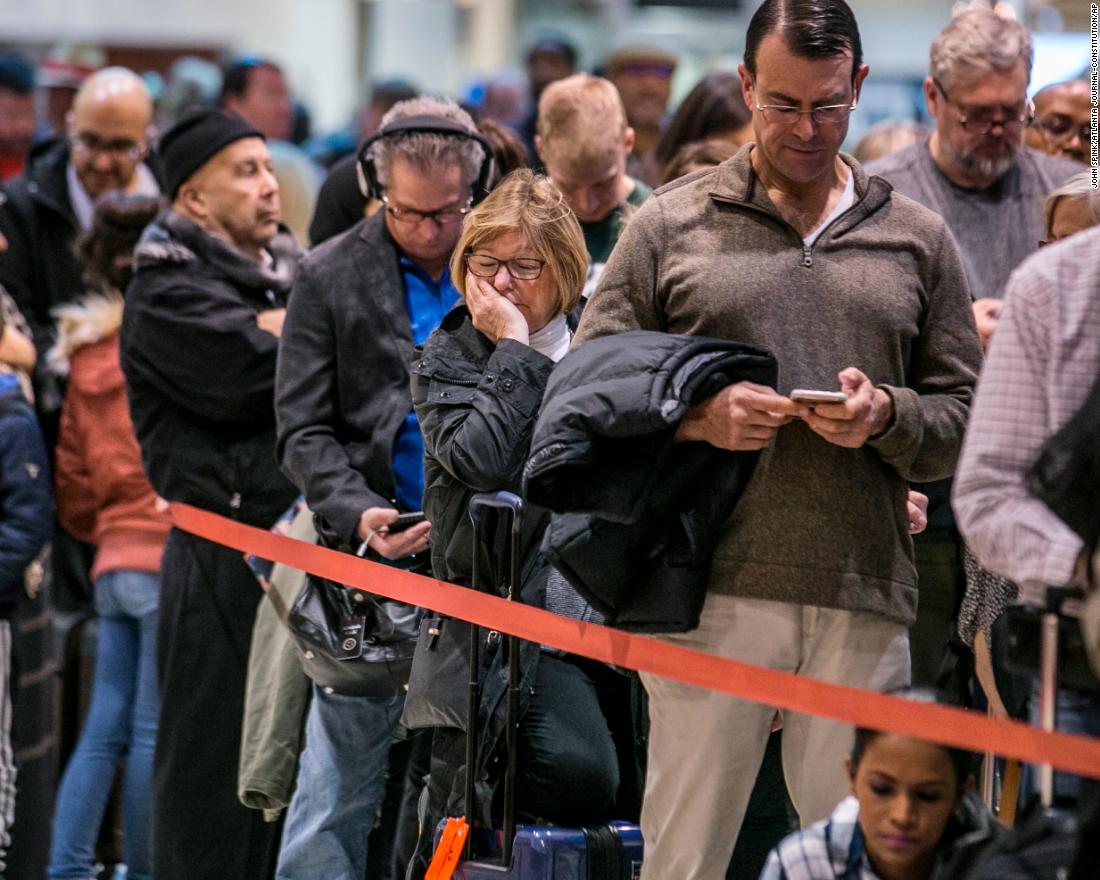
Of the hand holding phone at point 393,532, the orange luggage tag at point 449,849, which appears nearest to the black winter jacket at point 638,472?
the orange luggage tag at point 449,849

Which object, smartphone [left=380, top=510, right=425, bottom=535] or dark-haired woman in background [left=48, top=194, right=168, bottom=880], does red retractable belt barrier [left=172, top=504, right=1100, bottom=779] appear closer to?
smartphone [left=380, top=510, right=425, bottom=535]

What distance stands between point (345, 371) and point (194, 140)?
1062 mm

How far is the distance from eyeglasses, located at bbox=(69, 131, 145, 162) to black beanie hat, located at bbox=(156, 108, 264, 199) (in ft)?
5.43

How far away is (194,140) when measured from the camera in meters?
4.82

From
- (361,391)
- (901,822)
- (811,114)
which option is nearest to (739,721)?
(901,822)

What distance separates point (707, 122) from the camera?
5305mm

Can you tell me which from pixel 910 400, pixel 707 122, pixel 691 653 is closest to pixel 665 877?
pixel 691 653

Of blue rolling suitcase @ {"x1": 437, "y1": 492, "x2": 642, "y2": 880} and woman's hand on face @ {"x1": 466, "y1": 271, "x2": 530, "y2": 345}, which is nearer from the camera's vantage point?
blue rolling suitcase @ {"x1": 437, "y1": 492, "x2": 642, "y2": 880}

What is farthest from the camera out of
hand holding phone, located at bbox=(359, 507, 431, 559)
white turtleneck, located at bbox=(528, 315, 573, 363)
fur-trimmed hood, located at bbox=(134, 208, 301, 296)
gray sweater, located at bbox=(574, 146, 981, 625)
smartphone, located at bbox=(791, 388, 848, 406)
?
fur-trimmed hood, located at bbox=(134, 208, 301, 296)

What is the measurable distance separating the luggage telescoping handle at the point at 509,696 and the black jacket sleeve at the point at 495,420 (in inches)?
1.4

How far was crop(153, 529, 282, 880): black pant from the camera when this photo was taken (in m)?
4.58

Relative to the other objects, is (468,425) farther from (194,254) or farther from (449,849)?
(194,254)

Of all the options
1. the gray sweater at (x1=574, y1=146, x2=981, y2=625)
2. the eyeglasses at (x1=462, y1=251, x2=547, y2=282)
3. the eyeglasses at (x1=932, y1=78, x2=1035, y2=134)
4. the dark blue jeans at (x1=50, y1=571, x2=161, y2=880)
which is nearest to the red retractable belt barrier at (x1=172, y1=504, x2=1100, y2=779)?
the gray sweater at (x1=574, y1=146, x2=981, y2=625)

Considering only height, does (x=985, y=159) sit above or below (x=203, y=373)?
above
